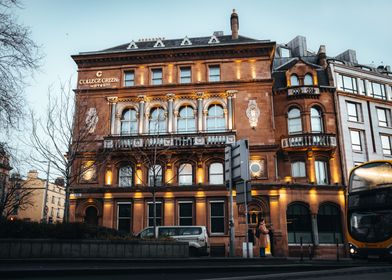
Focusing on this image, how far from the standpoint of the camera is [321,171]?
29609 mm

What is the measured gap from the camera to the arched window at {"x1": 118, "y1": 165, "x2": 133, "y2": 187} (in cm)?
2920

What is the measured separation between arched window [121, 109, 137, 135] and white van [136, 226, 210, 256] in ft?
36.1

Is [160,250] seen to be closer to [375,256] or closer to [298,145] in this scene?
[375,256]

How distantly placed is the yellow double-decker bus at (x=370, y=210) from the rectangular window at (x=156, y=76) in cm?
1915

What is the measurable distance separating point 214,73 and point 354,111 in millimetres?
13443

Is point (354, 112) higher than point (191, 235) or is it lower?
higher

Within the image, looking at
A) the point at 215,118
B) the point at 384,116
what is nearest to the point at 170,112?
the point at 215,118

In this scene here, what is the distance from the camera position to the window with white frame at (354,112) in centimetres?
3234

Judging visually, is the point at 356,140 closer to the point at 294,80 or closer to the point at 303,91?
the point at 303,91

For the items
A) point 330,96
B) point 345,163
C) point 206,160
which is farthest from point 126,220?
point 330,96

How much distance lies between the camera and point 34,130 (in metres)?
20.0

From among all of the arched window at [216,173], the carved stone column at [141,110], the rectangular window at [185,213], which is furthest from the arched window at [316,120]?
the carved stone column at [141,110]

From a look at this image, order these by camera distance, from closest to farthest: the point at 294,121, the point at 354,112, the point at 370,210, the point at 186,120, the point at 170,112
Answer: the point at 370,210, the point at 170,112, the point at 186,120, the point at 294,121, the point at 354,112

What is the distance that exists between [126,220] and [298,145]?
49.5ft
